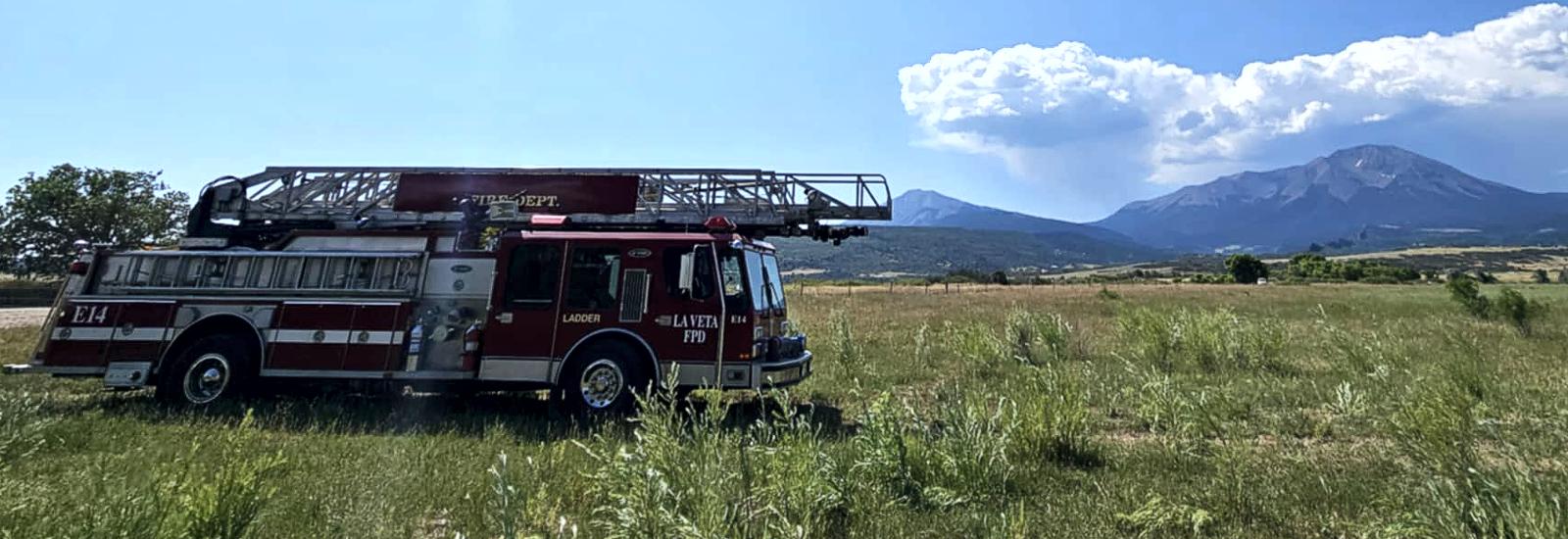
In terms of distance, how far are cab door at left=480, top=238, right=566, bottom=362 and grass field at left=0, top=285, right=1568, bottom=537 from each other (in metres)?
0.76

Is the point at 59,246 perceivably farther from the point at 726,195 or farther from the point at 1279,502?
the point at 1279,502

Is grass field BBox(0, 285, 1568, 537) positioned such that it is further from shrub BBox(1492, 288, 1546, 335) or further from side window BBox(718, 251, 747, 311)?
shrub BBox(1492, 288, 1546, 335)

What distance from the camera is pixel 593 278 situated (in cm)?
760

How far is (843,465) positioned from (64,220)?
6228 cm

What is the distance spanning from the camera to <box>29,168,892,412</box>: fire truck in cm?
740

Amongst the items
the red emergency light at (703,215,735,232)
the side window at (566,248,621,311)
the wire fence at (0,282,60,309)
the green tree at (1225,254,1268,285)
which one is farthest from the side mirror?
the green tree at (1225,254,1268,285)

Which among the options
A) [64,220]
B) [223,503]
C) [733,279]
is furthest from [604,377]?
[64,220]

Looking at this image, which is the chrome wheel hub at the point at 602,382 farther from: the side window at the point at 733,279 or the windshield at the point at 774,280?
the windshield at the point at 774,280

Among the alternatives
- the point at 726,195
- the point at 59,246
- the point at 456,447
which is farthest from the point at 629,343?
the point at 59,246

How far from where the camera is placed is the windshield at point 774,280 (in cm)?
824

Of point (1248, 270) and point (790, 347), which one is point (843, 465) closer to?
point (790, 347)

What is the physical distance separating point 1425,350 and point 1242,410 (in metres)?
6.96

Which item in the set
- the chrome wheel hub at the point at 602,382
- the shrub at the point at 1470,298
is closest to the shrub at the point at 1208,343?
the chrome wheel hub at the point at 602,382

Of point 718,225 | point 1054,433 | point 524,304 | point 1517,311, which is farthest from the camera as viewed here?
point 1517,311
